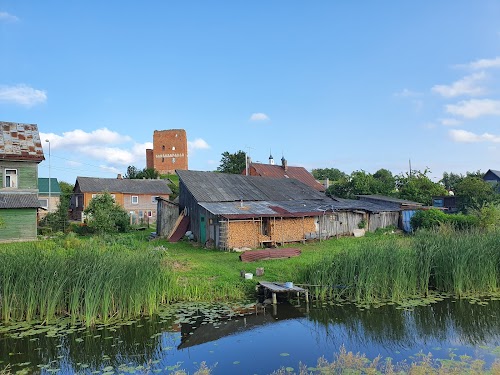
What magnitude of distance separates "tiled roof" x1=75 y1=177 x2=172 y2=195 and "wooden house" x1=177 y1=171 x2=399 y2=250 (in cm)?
1804

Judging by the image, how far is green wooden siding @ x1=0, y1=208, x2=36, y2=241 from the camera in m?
21.6

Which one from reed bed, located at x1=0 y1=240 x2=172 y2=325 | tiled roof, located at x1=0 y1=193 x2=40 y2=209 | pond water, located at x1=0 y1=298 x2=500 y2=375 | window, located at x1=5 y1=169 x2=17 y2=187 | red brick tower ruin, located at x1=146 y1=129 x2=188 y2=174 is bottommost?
pond water, located at x1=0 y1=298 x2=500 y2=375

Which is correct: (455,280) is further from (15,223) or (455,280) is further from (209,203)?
(15,223)

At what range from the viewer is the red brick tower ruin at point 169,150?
2442 inches

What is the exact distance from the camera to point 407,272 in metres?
11.8

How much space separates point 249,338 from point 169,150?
5565cm

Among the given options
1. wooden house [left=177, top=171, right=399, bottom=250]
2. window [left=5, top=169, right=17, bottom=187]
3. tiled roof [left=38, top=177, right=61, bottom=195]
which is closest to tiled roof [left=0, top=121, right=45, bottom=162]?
window [left=5, top=169, right=17, bottom=187]

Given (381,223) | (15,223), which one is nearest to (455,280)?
(381,223)

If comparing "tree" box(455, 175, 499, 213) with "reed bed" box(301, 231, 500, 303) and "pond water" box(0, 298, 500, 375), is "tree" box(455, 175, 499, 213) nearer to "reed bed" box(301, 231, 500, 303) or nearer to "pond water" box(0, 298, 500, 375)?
"reed bed" box(301, 231, 500, 303)

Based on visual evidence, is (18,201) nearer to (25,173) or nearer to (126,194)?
(25,173)

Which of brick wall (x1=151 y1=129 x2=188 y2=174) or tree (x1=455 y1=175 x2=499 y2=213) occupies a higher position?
brick wall (x1=151 y1=129 x2=188 y2=174)

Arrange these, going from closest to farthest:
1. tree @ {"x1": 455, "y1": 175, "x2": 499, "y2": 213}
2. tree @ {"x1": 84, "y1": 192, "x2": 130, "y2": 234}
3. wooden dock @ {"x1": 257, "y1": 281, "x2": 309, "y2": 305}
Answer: wooden dock @ {"x1": 257, "y1": 281, "x2": 309, "y2": 305}, tree @ {"x1": 84, "y1": 192, "x2": 130, "y2": 234}, tree @ {"x1": 455, "y1": 175, "x2": 499, "y2": 213}

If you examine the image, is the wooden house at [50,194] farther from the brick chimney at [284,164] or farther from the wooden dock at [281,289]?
the wooden dock at [281,289]

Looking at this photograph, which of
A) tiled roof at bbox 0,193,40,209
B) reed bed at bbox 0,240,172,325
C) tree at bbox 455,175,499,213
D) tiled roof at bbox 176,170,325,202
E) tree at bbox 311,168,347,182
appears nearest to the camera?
reed bed at bbox 0,240,172,325
